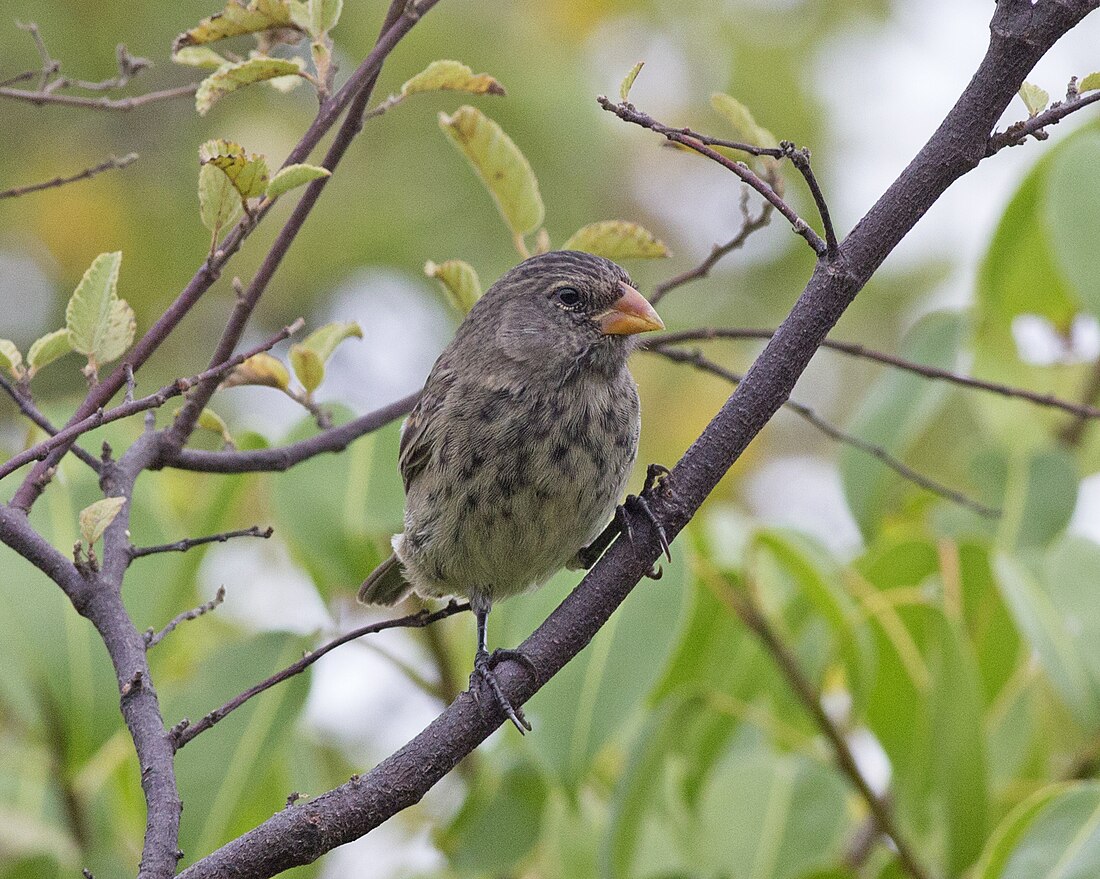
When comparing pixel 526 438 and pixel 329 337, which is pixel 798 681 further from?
pixel 329 337

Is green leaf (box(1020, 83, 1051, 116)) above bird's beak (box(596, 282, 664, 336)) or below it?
above

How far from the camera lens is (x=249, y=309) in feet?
7.72

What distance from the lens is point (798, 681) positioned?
9.97 ft

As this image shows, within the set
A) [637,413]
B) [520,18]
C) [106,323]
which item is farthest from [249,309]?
[520,18]

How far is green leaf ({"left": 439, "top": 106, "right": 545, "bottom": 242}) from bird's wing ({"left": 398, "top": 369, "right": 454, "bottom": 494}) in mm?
632

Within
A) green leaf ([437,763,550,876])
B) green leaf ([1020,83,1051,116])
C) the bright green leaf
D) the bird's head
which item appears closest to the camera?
green leaf ([1020,83,1051,116])

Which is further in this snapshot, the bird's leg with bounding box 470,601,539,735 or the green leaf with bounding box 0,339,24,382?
the green leaf with bounding box 0,339,24,382

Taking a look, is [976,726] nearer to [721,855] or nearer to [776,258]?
[721,855]

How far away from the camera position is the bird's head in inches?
128

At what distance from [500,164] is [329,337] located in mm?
530

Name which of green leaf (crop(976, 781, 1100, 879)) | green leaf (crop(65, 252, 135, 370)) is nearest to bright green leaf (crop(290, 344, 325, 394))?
green leaf (crop(65, 252, 135, 370))

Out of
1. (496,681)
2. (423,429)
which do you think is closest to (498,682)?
(496,681)

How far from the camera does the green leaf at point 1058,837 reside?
2.43 m

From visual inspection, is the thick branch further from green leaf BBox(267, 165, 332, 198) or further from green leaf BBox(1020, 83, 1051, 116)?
green leaf BBox(267, 165, 332, 198)
